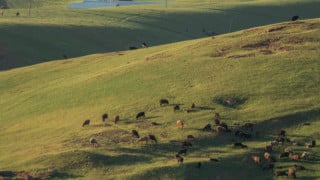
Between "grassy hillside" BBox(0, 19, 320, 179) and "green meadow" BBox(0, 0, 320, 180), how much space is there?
0.20ft

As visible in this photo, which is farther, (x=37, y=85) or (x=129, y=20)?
(x=129, y=20)

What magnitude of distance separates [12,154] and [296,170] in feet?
44.9

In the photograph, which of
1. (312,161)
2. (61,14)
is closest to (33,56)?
(61,14)

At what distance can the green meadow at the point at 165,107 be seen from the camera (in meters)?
32.1

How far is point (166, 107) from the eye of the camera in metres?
40.4

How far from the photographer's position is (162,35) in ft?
301

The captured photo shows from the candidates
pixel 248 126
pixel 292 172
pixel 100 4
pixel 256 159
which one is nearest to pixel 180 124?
pixel 248 126

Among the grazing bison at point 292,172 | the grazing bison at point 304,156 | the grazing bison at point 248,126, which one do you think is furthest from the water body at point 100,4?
the grazing bison at point 292,172

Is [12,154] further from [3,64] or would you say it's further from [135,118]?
[3,64]

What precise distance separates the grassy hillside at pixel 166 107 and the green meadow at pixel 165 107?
62 mm

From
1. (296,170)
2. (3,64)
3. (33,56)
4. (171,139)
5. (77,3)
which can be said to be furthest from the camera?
(77,3)

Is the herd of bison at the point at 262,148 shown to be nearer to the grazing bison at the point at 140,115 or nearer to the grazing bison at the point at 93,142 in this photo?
the grazing bison at the point at 93,142

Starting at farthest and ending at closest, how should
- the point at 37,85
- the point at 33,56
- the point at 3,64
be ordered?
1. the point at 33,56
2. the point at 3,64
3. the point at 37,85

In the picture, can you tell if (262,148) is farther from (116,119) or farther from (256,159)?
(116,119)
